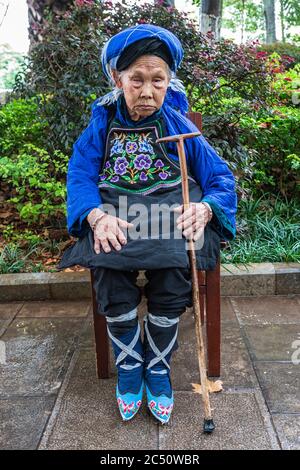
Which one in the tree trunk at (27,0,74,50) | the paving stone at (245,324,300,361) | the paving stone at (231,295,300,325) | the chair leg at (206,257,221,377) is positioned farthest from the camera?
the tree trunk at (27,0,74,50)

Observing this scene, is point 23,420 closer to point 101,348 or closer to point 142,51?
point 101,348

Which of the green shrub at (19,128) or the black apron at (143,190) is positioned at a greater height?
the green shrub at (19,128)

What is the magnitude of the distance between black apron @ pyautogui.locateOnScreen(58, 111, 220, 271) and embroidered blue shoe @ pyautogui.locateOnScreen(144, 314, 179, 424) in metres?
0.31

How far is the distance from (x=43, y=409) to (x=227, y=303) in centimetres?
152

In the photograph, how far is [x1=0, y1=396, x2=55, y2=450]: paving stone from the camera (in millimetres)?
1859

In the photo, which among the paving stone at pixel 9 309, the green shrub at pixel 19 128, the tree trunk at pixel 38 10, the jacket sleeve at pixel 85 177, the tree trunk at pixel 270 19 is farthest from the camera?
the tree trunk at pixel 270 19

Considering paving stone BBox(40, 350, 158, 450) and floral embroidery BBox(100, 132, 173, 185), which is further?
floral embroidery BBox(100, 132, 173, 185)

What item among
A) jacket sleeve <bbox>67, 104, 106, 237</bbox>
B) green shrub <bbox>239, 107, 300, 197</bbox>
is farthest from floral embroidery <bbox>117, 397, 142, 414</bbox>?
green shrub <bbox>239, 107, 300, 197</bbox>

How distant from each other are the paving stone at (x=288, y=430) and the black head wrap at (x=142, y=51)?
1.63 meters

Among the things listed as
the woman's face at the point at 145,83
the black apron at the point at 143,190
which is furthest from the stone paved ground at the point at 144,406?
the woman's face at the point at 145,83

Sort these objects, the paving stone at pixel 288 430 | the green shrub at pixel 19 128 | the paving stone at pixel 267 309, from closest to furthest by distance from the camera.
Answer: the paving stone at pixel 288 430 → the paving stone at pixel 267 309 → the green shrub at pixel 19 128

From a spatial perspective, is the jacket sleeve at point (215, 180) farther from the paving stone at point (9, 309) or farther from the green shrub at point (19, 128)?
the green shrub at point (19, 128)

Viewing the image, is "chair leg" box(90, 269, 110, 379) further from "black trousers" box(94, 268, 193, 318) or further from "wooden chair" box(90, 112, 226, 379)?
"black trousers" box(94, 268, 193, 318)

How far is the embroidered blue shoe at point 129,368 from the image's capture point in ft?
6.54
